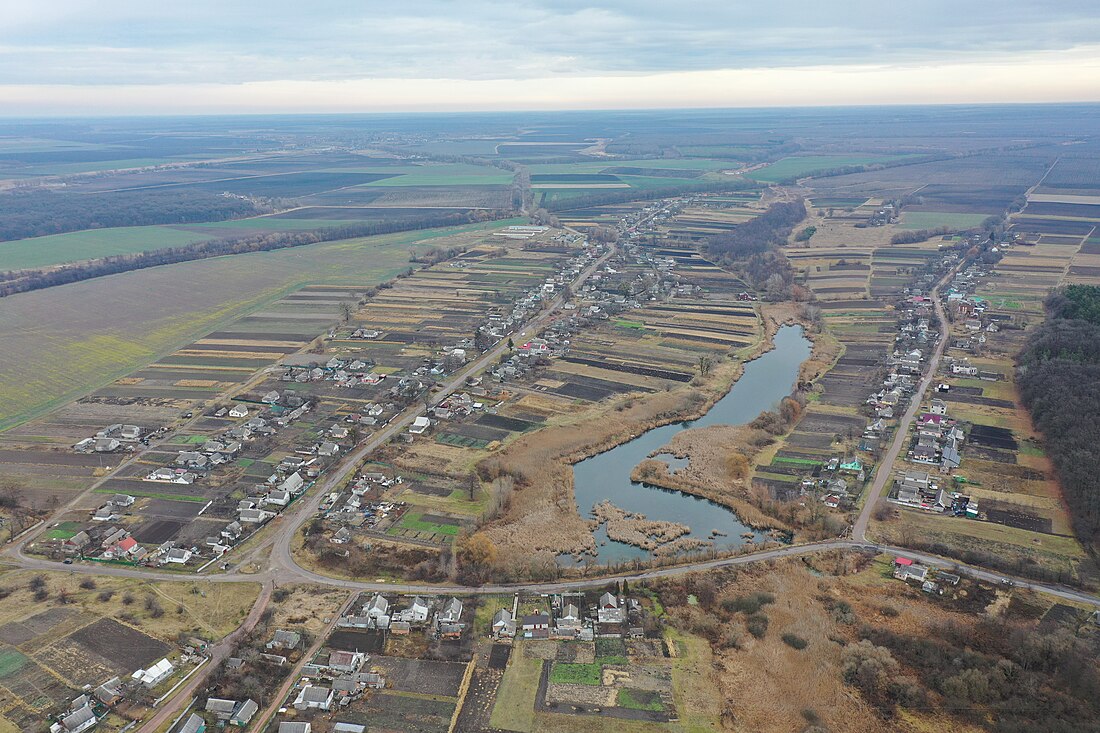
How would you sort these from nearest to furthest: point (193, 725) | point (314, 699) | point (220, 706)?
point (193, 725), point (220, 706), point (314, 699)

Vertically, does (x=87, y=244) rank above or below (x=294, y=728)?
above

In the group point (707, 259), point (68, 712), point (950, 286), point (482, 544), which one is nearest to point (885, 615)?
point (482, 544)

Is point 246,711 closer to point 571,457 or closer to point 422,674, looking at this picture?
point 422,674

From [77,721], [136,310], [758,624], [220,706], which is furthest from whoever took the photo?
[136,310]

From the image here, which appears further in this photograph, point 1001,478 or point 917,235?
point 917,235

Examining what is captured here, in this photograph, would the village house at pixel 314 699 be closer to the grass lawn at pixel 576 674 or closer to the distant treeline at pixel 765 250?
the grass lawn at pixel 576 674

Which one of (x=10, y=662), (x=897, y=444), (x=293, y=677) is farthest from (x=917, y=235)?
(x=10, y=662)
